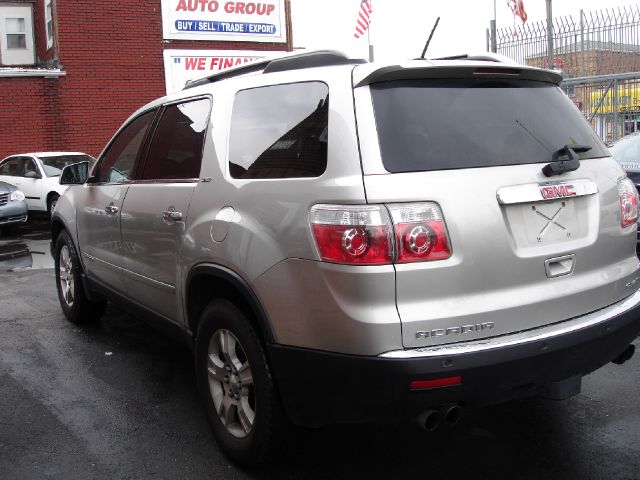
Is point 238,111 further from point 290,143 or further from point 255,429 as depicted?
point 255,429

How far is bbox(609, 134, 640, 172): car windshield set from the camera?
6676 mm

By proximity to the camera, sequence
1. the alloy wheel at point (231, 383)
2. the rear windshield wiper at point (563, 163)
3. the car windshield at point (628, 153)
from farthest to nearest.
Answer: the car windshield at point (628, 153) < the alloy wheel at point (231, 383) < the rear windshield wiper at point (563, 163)

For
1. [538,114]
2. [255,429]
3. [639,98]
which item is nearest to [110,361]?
[255,429]

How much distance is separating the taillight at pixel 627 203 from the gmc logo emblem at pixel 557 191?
46 centimetres

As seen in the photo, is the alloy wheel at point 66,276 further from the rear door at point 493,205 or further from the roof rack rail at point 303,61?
the rear door at point 493,205

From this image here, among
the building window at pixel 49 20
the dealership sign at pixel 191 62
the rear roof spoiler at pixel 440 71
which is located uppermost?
the building window at pixel 49 20

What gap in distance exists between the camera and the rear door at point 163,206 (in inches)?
144

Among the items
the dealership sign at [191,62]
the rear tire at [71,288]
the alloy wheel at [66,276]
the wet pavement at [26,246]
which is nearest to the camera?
the rear tire at [71,288]

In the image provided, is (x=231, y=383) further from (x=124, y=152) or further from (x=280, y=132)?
(x=124, y=152)

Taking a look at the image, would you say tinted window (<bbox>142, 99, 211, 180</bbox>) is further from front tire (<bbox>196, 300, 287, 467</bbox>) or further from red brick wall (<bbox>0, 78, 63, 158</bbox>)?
red brick wall (<bbox>0, 78, 63, 158</bbox>)

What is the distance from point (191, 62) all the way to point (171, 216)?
49.0 ft

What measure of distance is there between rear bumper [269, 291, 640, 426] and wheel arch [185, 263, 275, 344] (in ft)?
0.53

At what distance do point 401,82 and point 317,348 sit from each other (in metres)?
1.16

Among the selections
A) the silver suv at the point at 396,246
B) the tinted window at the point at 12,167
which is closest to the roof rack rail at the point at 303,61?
the silver suv at the point at 396,246
